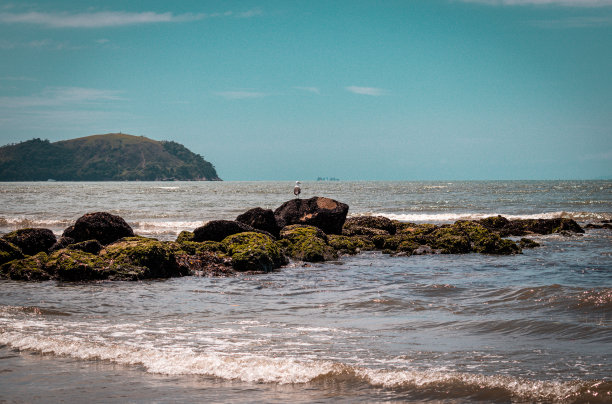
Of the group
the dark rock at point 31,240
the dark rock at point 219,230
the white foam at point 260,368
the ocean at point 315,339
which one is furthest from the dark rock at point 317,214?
the white foam at point 260,368

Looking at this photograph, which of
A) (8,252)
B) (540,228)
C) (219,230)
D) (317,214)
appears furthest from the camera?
(540,228)

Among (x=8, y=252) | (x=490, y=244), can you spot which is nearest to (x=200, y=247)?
(x=8, y=252)

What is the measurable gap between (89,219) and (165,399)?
11.3 meters

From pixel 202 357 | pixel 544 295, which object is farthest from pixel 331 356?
pixel 544 295

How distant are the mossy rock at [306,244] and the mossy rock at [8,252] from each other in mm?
6926

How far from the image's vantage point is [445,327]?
6891 millimetres

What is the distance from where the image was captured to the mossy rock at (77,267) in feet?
36.1

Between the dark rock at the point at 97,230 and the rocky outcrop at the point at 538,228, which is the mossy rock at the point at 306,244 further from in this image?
the rocky outcrop at the point at 538,228

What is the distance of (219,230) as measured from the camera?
15227mm

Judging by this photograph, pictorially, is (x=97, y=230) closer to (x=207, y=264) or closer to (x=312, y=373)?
(x=207, y=264)

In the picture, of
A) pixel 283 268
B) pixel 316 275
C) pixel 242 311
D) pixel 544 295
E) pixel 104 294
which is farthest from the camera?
pixel 283 268

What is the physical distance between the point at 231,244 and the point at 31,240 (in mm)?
5506

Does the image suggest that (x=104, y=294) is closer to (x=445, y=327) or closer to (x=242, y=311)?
(x=242, y=311)

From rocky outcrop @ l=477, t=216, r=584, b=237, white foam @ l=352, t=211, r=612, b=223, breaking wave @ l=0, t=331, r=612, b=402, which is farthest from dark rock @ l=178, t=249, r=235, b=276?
white foam @ l=352, t=211, r=612, b=223
